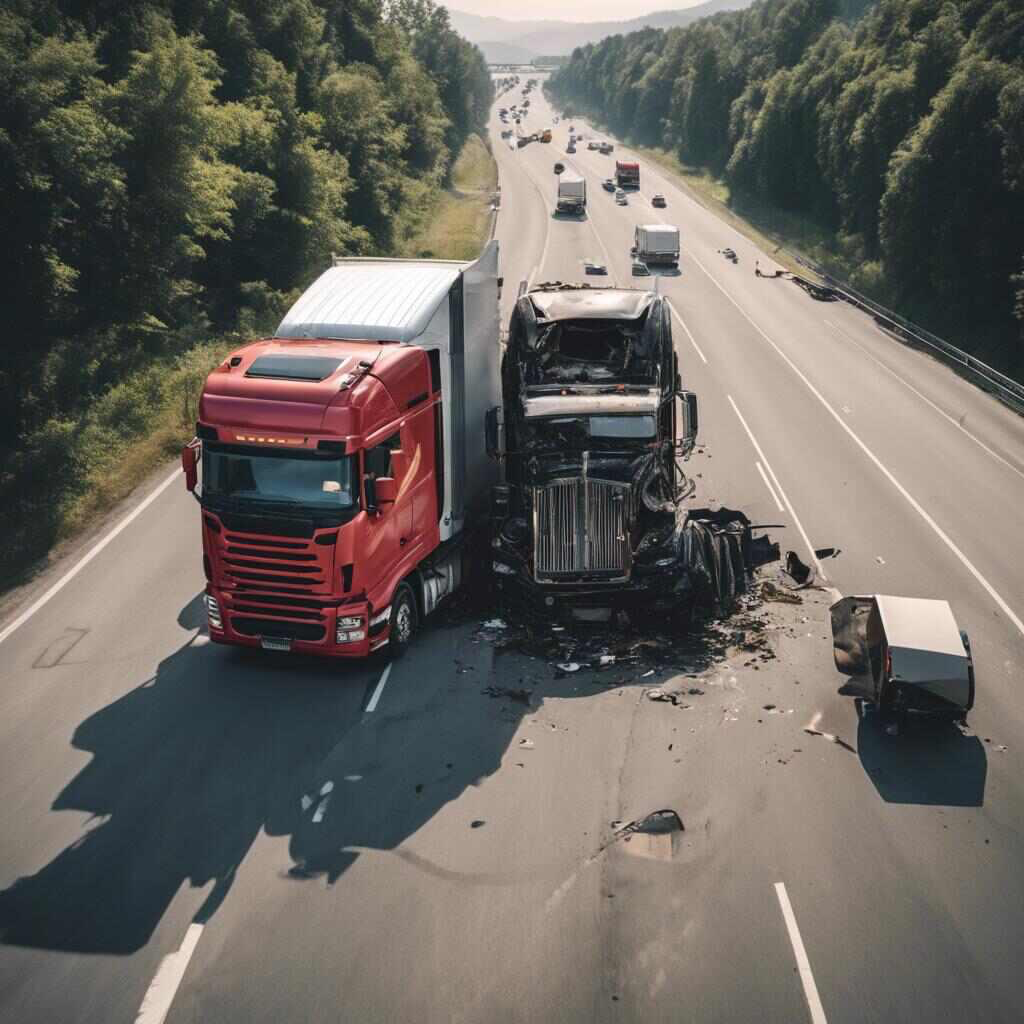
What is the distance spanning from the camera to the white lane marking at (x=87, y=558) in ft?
55.4

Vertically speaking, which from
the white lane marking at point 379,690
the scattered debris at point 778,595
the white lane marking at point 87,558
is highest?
the white lane marking at point 87,558

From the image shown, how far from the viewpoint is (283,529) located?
1364 centimetres

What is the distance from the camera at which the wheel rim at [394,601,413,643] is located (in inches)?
603

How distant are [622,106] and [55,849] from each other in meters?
187

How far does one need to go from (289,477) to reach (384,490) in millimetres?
1308

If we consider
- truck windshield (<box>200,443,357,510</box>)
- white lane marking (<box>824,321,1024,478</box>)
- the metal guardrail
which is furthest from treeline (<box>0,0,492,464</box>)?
the metal guardrail

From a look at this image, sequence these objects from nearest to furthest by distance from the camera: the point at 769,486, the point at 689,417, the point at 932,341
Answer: the point at 689,417 → the point at 769,486 → the point at 932,341

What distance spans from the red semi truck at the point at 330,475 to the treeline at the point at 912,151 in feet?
112

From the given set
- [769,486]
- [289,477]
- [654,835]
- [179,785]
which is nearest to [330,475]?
[289,477]

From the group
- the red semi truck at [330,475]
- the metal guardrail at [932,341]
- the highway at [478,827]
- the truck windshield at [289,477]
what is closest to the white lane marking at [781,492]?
the highway at [478,827]

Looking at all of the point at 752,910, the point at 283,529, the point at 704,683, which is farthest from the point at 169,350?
the point at 752,910

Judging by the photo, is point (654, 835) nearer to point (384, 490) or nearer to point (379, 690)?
point (379, 690)

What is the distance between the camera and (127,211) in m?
30.4

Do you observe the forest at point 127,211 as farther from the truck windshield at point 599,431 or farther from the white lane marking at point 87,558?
the truck windshield at point 599,431
